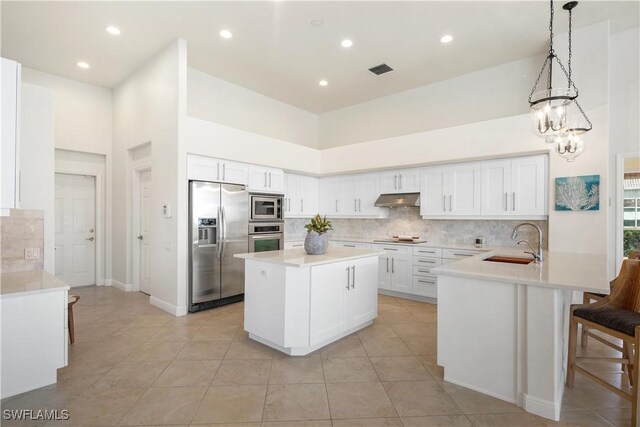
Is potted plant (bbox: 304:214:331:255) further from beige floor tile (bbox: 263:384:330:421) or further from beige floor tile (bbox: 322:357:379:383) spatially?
beige floor tile (bbox: 263:384:330:421)

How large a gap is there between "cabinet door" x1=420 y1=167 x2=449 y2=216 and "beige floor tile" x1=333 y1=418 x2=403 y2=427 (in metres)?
3.48

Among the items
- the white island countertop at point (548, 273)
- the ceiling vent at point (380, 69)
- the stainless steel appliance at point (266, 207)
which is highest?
the ceiling vent at point (380, 69)

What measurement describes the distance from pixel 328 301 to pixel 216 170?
258 cm

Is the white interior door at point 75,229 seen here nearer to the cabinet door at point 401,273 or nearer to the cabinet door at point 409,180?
the cabinet door at point 401,273

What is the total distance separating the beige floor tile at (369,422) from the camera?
199 centimetres

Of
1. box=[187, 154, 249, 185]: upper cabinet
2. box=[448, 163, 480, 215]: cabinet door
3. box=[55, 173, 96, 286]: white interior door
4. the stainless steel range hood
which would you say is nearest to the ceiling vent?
box=[448, 163, 480, 215]: cabinet door

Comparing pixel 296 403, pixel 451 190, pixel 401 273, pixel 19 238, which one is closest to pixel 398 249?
pixel 401 273

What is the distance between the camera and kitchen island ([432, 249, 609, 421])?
2055mm

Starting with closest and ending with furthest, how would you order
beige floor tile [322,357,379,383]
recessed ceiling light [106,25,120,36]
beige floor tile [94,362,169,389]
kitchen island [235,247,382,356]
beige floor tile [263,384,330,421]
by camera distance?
beige floor tile [263,384,330,421] → beige floor tile [94,362,169,389] → beige floor tile [322,357,379,383] → kitchen island [235,247,382,356] → recessed ceiling light [106,25,120,36]

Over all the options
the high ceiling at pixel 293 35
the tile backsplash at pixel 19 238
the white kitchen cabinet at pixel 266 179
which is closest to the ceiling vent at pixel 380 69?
the high ceiling at pixel 293 35

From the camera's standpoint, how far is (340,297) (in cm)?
324

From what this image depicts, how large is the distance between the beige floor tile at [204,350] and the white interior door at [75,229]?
3.76m

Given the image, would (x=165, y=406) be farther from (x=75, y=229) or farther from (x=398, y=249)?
(x=75, y=229)

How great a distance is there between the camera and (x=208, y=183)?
14.3 feet
